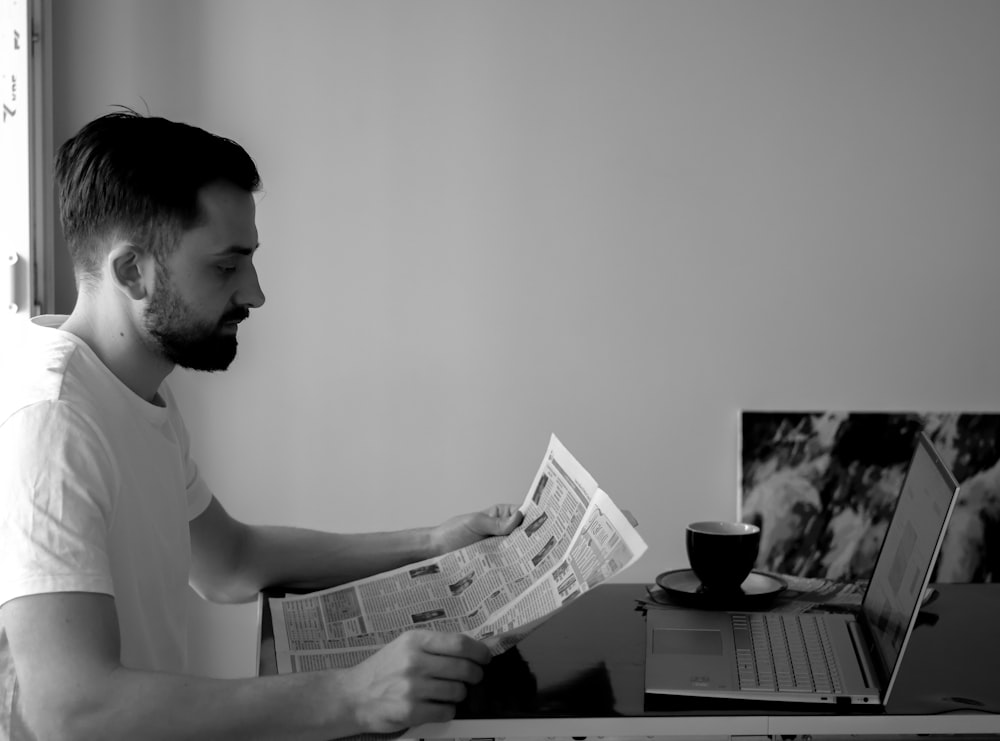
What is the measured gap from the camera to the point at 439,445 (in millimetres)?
2572

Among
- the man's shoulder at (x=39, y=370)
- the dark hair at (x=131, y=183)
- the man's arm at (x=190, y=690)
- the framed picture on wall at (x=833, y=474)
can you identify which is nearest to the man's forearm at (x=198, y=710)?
the man's arm at (x=190, y=690)

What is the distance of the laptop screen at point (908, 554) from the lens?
1004mm

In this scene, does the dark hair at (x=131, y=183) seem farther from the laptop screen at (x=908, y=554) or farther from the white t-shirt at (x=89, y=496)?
the laptop screen at (x=908, y=554)

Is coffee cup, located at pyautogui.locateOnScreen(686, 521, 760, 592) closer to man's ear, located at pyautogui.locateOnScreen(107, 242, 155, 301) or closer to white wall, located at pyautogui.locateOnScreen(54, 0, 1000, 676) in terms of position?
man's ear, located at pyautogui.locateOnScreen(107, 242, 155, 301)

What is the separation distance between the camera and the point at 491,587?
127 cm

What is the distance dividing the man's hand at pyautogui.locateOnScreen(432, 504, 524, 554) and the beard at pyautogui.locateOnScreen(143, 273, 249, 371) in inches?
15.3

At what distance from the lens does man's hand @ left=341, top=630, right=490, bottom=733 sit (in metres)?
0.97

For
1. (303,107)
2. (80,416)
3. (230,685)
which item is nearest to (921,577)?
(230,685)

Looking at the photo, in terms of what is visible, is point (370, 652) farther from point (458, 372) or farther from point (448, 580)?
point (458, 372)

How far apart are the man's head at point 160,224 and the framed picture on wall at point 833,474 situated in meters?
1.65

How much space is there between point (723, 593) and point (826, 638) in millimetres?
162

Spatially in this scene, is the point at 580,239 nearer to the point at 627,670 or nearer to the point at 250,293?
the point at 250,293

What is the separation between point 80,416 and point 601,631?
634 millimetres

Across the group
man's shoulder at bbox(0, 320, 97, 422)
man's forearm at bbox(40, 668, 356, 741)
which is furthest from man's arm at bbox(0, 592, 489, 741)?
man's shoulder at bbox(0, 320, 97, 422)
